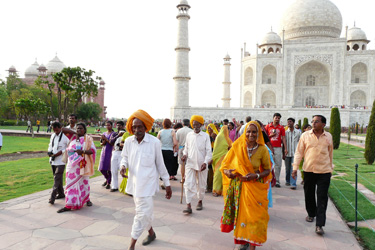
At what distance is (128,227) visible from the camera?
3607mm

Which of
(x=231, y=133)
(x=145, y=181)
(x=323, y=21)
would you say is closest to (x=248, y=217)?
(x=145, y=181)

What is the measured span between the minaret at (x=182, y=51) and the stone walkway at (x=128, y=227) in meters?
23.5

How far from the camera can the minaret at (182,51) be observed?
26.9m

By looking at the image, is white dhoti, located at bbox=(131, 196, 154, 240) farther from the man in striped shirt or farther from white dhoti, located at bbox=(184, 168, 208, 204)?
the man in striped shirt

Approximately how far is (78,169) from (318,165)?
12.0 ft

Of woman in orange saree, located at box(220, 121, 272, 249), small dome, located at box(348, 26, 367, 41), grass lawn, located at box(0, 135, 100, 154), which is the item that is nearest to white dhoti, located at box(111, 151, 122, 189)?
woman in orange saree, located at box(220, 121, 272, 249)

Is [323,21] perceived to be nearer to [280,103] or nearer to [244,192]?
[280,103]

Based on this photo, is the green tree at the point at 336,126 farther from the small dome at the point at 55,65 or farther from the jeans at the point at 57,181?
the small dome at the point at 55,65

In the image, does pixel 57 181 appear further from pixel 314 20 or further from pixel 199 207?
pixel 314 20

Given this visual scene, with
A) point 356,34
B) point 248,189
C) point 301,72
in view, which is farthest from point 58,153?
point 356,34

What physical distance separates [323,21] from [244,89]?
13138 mm

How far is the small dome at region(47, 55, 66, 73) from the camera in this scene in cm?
4770

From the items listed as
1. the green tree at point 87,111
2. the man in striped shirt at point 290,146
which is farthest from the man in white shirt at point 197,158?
the green tree at point 87,111

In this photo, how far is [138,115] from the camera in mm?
2996
